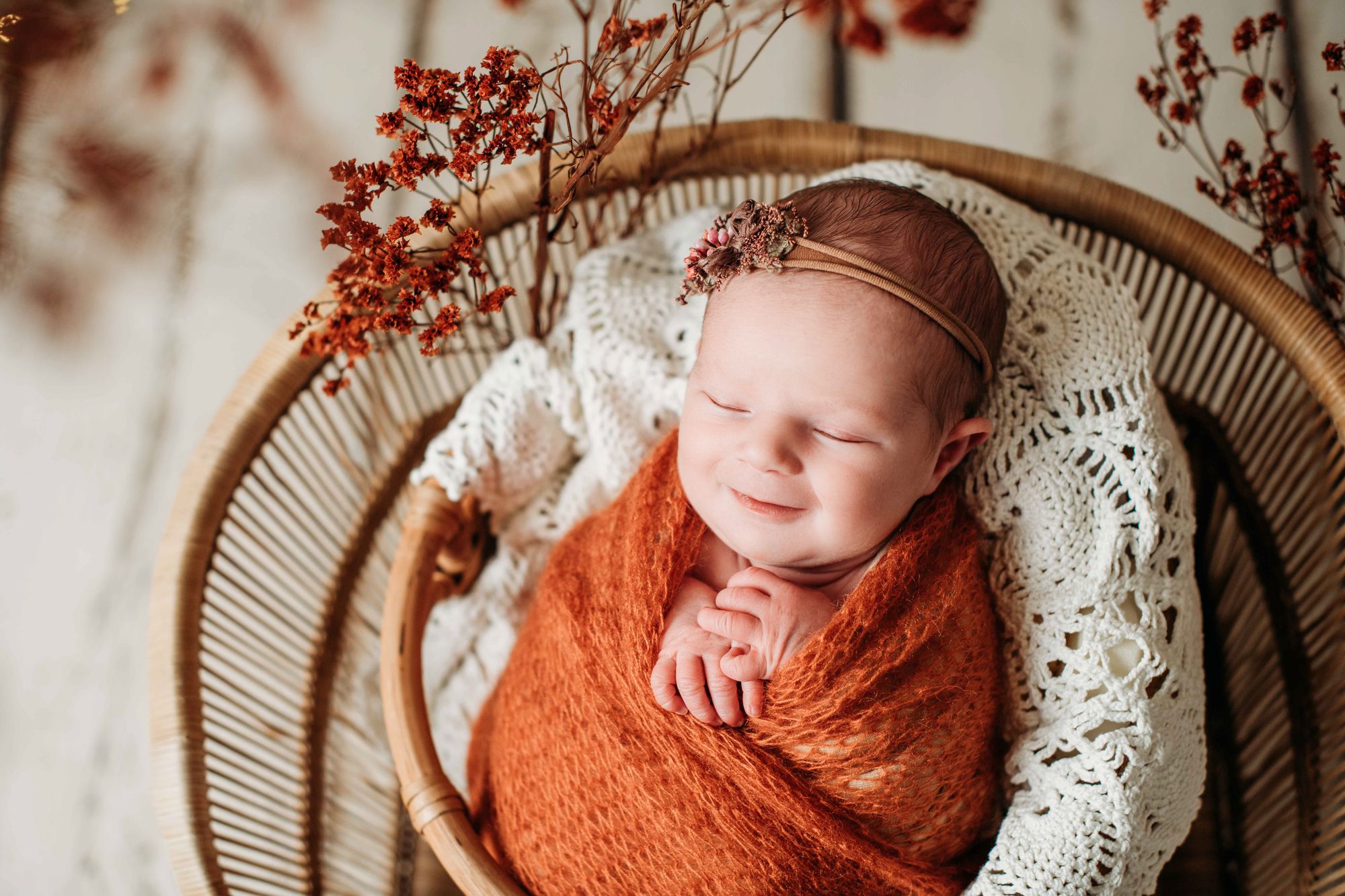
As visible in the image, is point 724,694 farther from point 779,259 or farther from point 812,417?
point 779,259

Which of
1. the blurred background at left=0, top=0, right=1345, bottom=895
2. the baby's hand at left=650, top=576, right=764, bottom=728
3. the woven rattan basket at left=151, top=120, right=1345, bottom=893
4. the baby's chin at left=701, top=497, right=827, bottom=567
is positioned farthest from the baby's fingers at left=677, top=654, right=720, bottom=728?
the blurred background at left=0, top=0, right=1345, bottom=895

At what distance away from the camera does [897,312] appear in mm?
825

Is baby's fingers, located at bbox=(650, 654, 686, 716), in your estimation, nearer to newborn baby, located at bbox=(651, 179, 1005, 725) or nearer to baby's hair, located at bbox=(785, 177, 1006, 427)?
newborn baby, located at bbox=(651, 179, 1005, 725)

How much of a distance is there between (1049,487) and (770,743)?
35 centimetres

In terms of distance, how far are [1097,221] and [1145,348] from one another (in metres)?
0.29

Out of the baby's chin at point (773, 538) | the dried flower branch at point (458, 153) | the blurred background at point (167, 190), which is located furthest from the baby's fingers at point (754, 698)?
the blurred background at point (167, 190)

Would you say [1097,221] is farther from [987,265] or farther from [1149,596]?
[1149,596]

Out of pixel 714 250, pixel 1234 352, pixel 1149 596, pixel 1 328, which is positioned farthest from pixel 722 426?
pixel 1 328

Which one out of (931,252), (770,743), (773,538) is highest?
(931,252)

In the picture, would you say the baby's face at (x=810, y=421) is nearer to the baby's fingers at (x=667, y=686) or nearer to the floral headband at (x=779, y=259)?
the floral headband at (x=779, y=259)

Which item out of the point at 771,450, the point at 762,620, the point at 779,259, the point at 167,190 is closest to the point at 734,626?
the point at 762,620

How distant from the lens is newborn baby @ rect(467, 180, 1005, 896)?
827mm

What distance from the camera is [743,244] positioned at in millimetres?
868

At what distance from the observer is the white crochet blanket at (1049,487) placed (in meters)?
0.87
